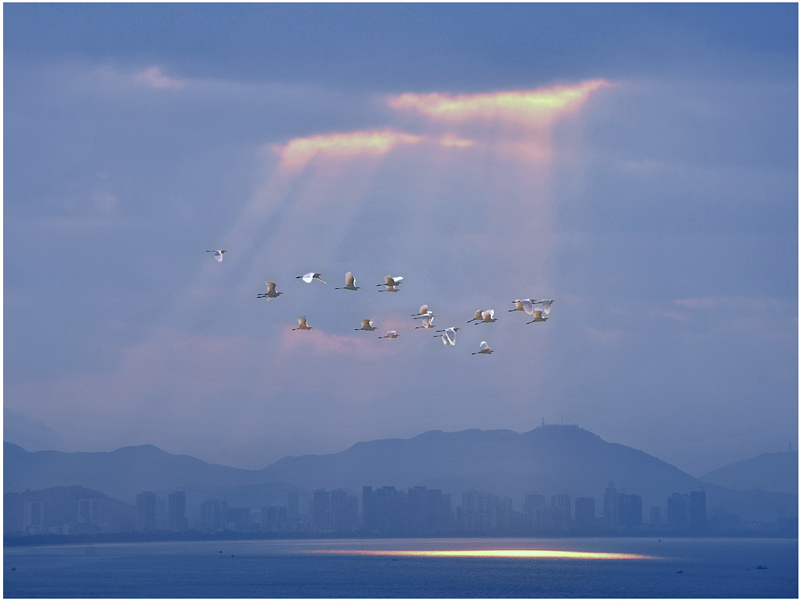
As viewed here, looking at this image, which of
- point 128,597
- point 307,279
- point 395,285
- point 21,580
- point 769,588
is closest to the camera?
point 307,279

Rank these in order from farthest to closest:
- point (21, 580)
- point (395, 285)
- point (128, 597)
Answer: point (21, 580)
point (128, 597)
point (395, 285)

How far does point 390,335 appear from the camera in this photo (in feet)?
184

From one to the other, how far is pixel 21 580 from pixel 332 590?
55443 millimetres

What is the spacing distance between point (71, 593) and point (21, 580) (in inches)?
1206

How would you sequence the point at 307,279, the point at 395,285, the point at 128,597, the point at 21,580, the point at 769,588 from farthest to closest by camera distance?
the point at 21,580, the point at 769,588, the point at 128,597, the point at 395,285, the point at 307,279

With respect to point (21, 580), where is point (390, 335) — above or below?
above

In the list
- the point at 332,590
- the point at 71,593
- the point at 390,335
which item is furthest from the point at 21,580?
the point at 390,335

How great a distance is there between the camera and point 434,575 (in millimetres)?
187500

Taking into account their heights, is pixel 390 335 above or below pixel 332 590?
above

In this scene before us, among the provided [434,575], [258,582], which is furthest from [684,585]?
[258,582]

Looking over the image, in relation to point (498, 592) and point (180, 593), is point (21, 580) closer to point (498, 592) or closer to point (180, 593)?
point (180, 593)

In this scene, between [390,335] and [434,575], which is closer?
[390,335]

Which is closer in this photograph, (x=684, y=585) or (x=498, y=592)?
(x=498, y=592)

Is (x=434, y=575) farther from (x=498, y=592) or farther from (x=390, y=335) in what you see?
(x=390, y=335)
